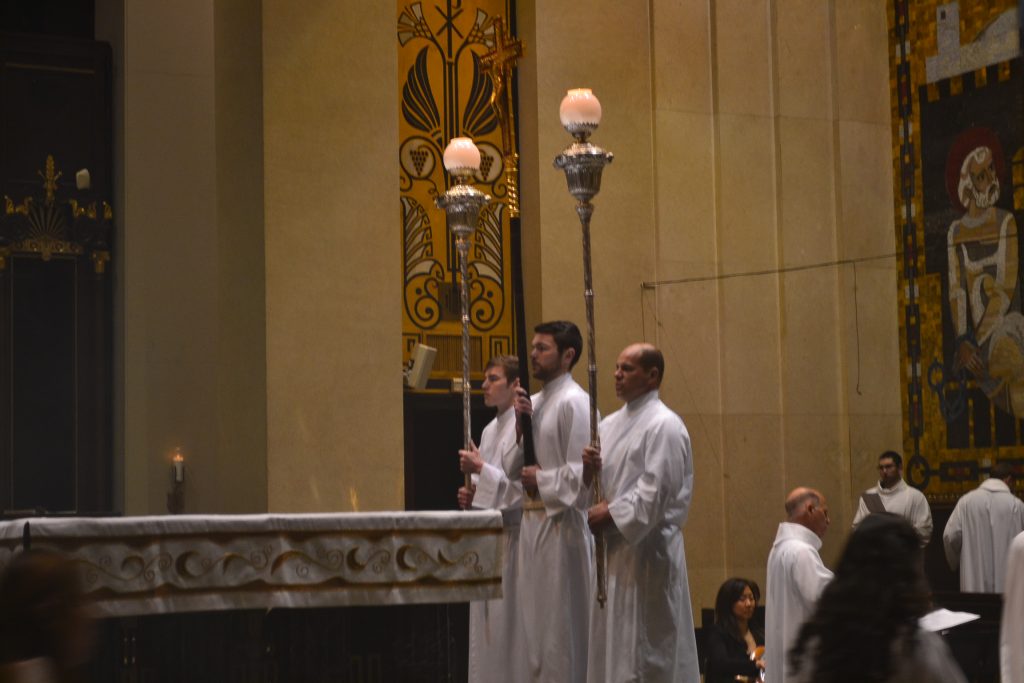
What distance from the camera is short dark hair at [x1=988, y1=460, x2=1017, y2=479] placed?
12.5 metres

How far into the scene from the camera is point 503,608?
27.4 ft

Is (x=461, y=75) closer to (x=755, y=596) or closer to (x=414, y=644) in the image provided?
(x=755, y=596)

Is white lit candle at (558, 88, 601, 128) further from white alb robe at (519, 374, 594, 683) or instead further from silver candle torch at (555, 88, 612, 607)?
white alb robe at (519, 374, 594, 683)

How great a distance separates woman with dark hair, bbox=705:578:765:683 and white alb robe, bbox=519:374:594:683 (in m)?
1.51

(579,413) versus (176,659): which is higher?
(579,413)

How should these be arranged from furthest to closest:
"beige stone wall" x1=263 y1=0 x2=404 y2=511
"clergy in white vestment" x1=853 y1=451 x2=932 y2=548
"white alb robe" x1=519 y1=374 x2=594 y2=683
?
"clergy in white vestment" x1=853 y1=451 x2=932 y2=548 → "beige stone wall" x1=263 y1=0 x2=404 y2=511 → "white alb robe" x1=519 y1=374 x2=594 y2=683

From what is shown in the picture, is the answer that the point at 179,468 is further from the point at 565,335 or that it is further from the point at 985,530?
the point at 985,530

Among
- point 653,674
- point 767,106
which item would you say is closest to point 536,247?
point 767,106

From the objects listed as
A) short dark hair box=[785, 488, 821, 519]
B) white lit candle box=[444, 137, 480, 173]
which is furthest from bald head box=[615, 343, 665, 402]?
white lit candle box=[444, 137, 480, 173]

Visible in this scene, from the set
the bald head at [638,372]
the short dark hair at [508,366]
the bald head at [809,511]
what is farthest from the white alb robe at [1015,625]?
the short dark hair at [508,366]

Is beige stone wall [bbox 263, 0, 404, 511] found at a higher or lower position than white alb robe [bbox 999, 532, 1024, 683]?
higher

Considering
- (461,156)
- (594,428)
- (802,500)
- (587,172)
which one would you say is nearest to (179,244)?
(461,156)

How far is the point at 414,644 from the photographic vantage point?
7.00 meters

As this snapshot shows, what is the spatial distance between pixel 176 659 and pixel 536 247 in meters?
6.41
